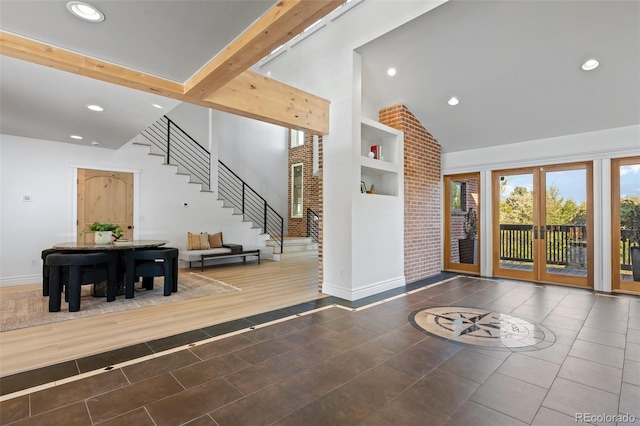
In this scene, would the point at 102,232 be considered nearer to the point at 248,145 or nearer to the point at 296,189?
the point at 248,145

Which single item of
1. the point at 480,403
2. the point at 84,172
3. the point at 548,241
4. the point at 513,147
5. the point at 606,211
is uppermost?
the point at 513,147

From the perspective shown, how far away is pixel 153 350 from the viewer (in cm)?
279

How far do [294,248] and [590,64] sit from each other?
287 inches

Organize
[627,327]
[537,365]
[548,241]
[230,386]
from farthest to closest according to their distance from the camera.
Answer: [548,241]
[627,327]
[537,365]
[230,386]

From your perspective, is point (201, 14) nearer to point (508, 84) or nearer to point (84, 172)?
point (508, 84)

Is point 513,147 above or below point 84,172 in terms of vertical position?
above

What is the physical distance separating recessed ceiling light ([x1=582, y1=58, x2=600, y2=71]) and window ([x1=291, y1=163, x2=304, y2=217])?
8.04 m

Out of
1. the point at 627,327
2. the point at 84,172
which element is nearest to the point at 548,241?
the point at 627,327

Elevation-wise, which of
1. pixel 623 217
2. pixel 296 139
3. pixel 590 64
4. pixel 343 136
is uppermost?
pixel 296 139

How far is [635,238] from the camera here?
4801 millimetres

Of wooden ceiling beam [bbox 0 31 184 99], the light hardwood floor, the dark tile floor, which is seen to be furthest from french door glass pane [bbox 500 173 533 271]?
wooden ceiling beam [bbox 0 31 184 99]

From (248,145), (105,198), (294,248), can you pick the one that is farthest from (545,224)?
(105,198)

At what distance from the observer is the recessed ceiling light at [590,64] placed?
4031 mm

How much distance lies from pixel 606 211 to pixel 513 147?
1762 mm
